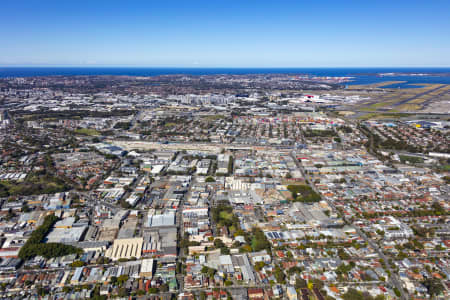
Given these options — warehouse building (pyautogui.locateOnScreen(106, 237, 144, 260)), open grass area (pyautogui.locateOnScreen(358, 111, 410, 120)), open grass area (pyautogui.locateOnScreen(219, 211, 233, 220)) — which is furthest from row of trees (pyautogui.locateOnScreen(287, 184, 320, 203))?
open grass area (pyautogui.locateOnScreen(358, 111, 410, 120))

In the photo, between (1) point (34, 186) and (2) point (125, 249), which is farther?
(1) point (34, 186)

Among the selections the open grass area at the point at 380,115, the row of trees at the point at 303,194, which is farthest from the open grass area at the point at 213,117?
the row of trees at the point at 303,194

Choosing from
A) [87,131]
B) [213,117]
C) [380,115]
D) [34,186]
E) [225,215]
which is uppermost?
[380,115]

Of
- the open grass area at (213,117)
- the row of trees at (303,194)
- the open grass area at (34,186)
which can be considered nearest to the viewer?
the row of trees at (303,194)

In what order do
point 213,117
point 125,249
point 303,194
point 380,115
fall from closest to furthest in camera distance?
point 125,249 → point 303,194 → point 213,117 → point 380,115

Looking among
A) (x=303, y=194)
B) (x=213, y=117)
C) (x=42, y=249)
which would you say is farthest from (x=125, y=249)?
(x=213, y=117)

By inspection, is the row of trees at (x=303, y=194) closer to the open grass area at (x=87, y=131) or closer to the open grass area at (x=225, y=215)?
the open grass area at (x=225, y=215)

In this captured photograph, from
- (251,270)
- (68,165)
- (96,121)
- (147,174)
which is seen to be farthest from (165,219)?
(96,121)

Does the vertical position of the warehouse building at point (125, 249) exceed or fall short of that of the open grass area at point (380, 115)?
it falls short

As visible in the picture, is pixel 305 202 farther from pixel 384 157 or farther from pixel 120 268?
pixel 384 157

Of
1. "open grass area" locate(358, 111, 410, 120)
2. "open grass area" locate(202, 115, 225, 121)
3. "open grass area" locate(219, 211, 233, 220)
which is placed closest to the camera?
"open grass area" locate(219, 211, 233, 220)

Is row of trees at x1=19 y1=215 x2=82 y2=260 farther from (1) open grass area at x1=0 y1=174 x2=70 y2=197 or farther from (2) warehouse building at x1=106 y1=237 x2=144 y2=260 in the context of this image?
(1) open grass area at x1=0 y1=174 x2=70 y2=197

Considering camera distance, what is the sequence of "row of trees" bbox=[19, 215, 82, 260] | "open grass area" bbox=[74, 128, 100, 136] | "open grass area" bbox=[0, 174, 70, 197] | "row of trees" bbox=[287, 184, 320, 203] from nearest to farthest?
1. "row of trees" bbox=[19, 215, 82, 260]
2. "row of trees" bbox=[287, 184, 320, 203]
3. "open grass area" bbox=[0, 174, 70, 197]
4. "open grass area" bbox=[74, 128, 100, 136]

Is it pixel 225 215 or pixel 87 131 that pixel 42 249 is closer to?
pixel 225 215
